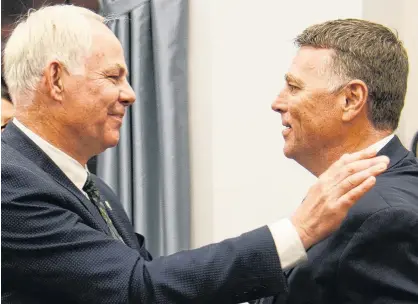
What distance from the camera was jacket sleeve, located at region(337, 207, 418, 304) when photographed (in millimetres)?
1585

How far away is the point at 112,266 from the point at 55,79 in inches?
18.9

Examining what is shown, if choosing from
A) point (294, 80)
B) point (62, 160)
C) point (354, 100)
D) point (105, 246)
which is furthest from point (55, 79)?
point (354, 100)

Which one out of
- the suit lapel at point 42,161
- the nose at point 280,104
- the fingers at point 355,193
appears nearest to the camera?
the fingers at point 355,193

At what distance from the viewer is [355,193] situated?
1521mm

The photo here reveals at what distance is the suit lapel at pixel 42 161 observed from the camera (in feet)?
5.81

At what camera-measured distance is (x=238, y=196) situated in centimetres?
318

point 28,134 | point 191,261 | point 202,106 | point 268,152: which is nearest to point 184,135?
point 202,106

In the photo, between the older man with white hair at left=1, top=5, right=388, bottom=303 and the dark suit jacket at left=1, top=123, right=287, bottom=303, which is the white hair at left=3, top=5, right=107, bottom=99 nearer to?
the older man with white hair at left=1, top=5, right=388, bottom=303

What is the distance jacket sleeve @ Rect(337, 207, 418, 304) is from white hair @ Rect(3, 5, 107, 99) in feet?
2.41

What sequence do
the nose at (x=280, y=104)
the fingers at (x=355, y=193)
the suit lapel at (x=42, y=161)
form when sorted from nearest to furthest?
1. the fingers at (x=355, y=193)
2. the suit lapel at (x=42, y=161)
3. the nose at (x=280, y=104)

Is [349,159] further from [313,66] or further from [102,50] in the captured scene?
[102,50]

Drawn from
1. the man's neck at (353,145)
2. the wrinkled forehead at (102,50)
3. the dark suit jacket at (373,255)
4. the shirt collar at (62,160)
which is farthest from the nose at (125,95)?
the dark suit jacket at (373,255)

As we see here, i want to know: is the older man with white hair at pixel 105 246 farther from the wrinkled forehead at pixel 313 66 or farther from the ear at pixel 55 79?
the wrinkled forehead at pixel 313 66

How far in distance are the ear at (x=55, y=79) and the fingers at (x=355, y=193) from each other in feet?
2.28
